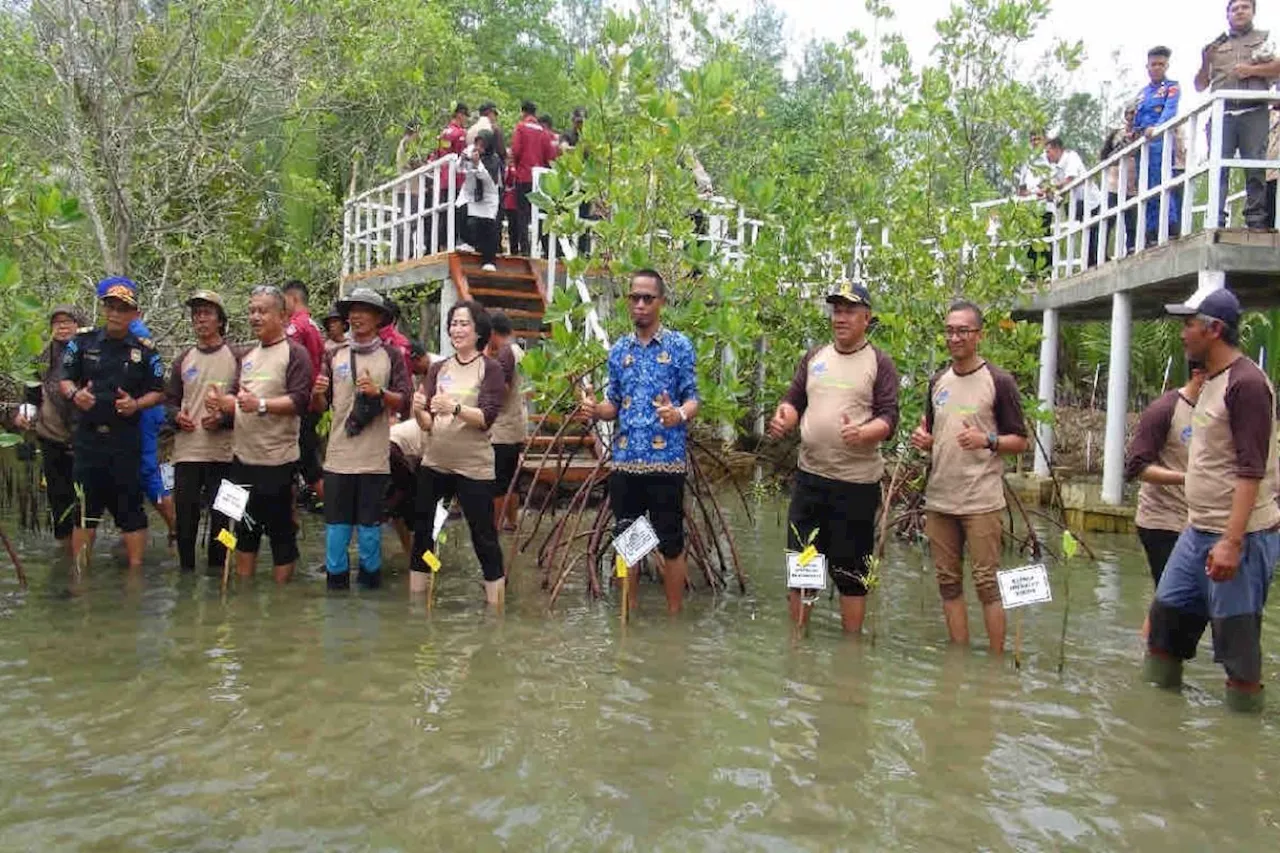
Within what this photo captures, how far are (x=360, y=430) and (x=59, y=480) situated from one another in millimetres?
3027

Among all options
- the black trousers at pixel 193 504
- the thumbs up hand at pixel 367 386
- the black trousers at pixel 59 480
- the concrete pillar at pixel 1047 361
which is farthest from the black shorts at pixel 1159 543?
the concrete pillar at pixel 1047 361

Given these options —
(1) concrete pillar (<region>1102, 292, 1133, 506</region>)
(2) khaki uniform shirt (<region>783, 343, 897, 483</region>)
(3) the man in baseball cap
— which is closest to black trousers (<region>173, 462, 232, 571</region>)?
(2) khaki uniform shirt (<region>783, 343, 897, 483</region>)

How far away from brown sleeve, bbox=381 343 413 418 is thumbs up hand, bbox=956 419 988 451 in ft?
10.3

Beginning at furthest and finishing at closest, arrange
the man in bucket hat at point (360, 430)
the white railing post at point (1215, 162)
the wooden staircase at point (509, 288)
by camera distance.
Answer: the wooden staircase at point (509, 288) → the white railing post at point (1215, 162) → the man in bucket hat at point (360, 430)

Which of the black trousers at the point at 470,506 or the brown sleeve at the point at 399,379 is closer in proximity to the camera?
the black trousers at the point at 470,506

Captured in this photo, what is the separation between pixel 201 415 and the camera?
6.74 meters

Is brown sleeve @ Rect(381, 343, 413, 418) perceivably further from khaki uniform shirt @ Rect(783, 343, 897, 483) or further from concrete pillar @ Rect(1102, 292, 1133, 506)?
concrete pillar @ Rect(1102, 292, 1133, 506)

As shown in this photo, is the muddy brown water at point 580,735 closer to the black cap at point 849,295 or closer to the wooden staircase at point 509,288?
the black cap at point 849,295

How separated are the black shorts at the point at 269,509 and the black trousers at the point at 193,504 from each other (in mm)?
127

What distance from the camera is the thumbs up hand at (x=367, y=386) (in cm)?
624

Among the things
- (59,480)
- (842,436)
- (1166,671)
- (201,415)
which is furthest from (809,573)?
(59,480)

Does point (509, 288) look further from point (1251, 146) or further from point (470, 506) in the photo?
point (1251, 146)

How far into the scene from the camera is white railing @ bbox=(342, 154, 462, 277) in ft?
40.3

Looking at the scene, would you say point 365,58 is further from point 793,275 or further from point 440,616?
point 440,616
